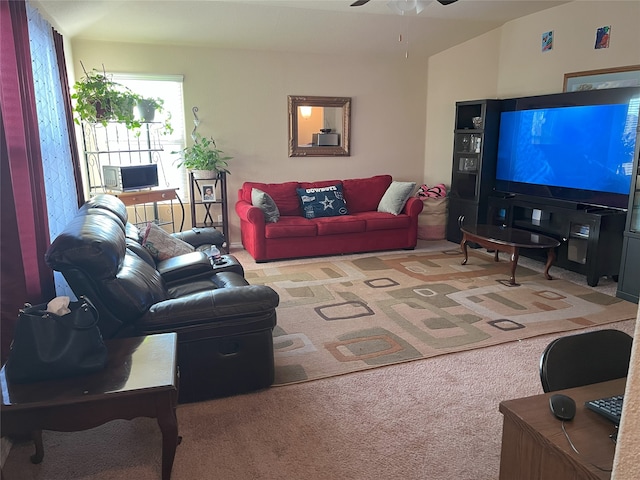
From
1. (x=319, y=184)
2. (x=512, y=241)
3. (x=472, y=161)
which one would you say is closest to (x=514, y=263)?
(x=512, y=241)

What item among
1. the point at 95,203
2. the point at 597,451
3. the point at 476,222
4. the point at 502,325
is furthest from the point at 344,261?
the point at 597,451

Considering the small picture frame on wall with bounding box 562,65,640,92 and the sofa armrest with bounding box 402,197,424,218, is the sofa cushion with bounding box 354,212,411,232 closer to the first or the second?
the sofa armrest with bounding box 402,197,424,218

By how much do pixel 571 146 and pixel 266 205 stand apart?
10.5 ft

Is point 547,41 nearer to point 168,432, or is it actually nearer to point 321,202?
point 321,202

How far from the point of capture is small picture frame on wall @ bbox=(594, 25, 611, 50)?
4.47m

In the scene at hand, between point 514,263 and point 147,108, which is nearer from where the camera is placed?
point 514,263

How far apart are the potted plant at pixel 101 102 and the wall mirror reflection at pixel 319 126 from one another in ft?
6.70

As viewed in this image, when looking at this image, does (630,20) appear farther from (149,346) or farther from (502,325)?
(149,346)

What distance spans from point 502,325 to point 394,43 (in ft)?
12.9

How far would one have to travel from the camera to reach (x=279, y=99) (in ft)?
19.7

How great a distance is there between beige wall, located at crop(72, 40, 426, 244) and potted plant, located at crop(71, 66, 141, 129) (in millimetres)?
948

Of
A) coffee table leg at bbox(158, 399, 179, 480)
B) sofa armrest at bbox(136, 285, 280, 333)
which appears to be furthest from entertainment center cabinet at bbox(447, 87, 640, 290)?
coffee table leg at bbox(158, 399, 179, 480)

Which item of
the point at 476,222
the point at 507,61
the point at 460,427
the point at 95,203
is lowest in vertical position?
the point at 460,427

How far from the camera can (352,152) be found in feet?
21.2
